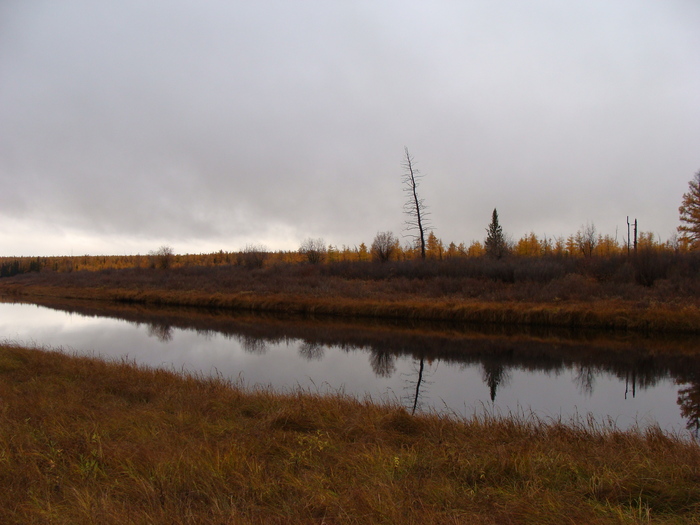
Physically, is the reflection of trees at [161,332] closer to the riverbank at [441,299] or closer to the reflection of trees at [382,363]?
the riverbank at [441,299]

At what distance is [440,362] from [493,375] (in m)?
2.00

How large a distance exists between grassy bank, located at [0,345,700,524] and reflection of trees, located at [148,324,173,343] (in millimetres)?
12549

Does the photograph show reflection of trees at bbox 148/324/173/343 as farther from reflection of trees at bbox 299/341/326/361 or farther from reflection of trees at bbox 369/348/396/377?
reflection of trees at bbox 369/348/396/377

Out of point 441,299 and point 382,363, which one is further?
point 441,299

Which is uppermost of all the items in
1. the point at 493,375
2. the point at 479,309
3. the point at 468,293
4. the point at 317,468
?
the point at 468,293

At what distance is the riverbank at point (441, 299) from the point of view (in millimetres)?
18422

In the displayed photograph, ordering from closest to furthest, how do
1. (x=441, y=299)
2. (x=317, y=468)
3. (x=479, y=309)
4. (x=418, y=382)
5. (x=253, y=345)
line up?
(x=317, y=468) < (x=418, y=382) < (x=253, y=345) < (x=479, y=309) < (x=441, y=299)

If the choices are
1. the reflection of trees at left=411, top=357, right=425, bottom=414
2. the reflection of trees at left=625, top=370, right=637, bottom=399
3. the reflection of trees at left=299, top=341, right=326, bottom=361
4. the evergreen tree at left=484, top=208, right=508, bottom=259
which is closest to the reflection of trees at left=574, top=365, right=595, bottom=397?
the reflection of trees at left=625, top=370, right=637, bottom=399

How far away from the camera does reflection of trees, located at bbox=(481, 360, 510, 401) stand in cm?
1068

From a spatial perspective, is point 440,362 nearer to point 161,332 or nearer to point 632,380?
point 632,380

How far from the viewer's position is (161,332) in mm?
20672

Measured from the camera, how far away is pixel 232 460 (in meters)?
4.26

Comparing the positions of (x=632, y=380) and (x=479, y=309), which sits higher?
(x=479, y=309)

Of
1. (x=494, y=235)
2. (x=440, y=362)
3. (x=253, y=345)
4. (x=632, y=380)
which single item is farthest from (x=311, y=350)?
(x=494, y=235)
